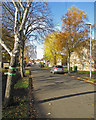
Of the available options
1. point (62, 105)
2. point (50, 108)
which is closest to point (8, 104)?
point (50, 108)

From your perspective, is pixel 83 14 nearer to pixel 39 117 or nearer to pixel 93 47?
pixel 93 47

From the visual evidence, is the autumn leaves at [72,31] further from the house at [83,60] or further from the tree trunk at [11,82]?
the tree trunk at [11,82]

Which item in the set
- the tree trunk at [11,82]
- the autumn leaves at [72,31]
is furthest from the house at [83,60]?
the tree trunk at [11,82]

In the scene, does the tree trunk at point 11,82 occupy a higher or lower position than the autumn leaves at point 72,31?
lower

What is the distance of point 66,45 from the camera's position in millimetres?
21141

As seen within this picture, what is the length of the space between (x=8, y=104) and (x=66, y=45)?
57.5 ft

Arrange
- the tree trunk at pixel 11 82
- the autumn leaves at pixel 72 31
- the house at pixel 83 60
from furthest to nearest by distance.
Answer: the house at pixel 83 60
the autumn leaves at pixel 72 31
the tree trunk at pixel 11 82

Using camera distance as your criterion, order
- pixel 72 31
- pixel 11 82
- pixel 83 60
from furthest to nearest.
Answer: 1. pixel 83 60
2. pixel 72 31
3. pixel 11 82

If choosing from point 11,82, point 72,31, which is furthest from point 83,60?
point 11,82

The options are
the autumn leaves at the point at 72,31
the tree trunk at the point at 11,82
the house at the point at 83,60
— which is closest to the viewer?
the tree trunk at the point at 11,82

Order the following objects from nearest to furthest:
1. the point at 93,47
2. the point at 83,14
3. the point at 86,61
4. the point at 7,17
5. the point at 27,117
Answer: the point at 27,117
the point at 7,17
the point at 83,14
the point at 93,47
the point at 86,61

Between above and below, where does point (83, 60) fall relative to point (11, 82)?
above

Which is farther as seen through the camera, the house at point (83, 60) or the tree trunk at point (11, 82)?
the house at point (83, 60)

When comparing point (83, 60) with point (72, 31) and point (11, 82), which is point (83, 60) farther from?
point (11, 82)
